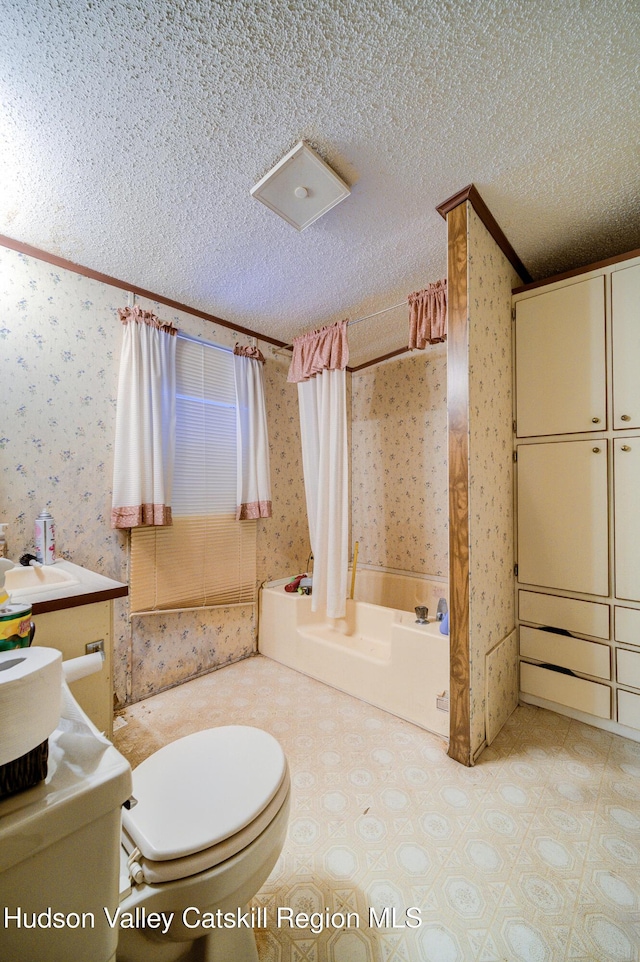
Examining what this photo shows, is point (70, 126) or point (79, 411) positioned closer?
point (70, 126)

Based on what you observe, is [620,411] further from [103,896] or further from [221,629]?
[221,629]

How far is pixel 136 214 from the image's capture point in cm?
161

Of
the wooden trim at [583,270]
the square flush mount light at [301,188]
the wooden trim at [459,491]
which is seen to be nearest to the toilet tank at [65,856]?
the wooden trim at [459,491]

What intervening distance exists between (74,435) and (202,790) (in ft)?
5.70

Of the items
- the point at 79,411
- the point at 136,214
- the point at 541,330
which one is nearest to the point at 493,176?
the point at 541,330

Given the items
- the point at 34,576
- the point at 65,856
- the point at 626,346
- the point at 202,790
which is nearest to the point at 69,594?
the point at 34,576

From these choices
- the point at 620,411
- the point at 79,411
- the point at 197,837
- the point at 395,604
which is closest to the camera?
the point at 197,837

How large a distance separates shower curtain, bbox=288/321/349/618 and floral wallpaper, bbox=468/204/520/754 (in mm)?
878

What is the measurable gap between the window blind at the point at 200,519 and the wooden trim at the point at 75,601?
87 centimetres

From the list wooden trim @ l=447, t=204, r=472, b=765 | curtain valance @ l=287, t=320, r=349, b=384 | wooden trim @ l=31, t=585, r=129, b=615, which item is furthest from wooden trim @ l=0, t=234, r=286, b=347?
wooden trim @ l=31, t=585, r=129, b=615

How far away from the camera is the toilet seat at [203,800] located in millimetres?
726

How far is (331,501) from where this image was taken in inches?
94.7

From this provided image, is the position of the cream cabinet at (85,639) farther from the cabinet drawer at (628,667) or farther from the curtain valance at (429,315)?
the cabinet drawer at (628,667)

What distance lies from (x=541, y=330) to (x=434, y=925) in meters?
2.42
